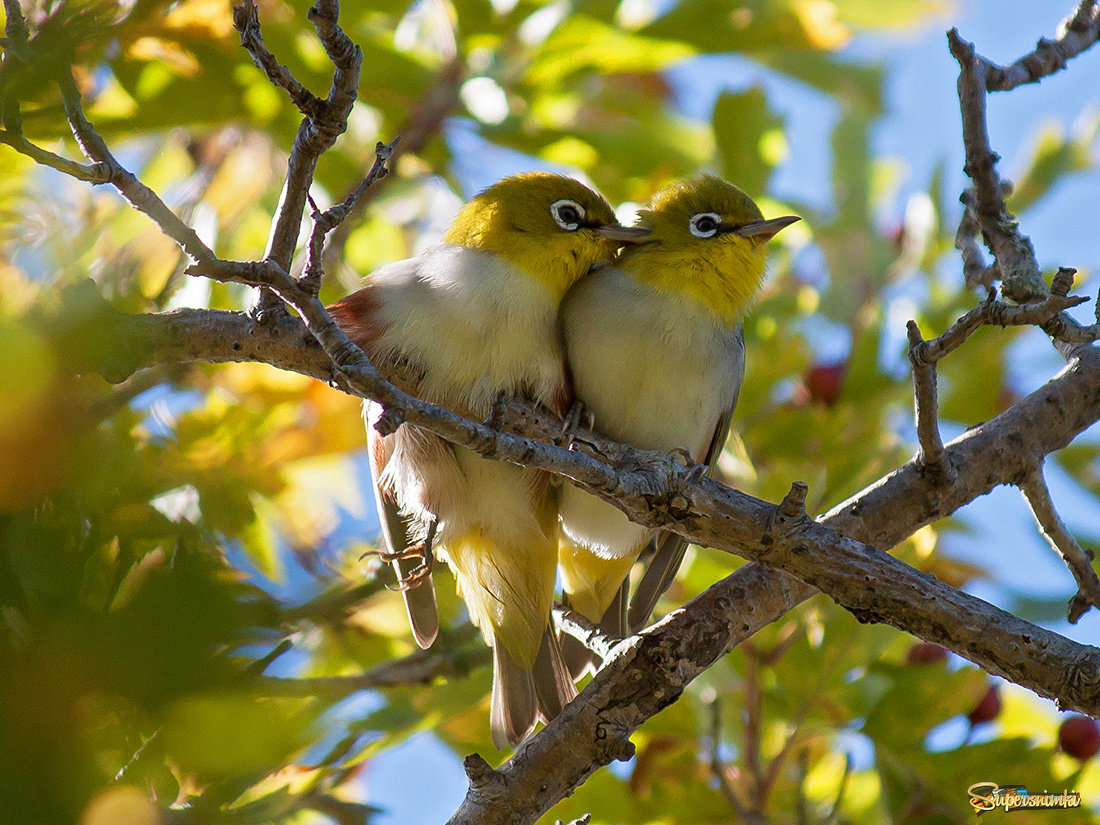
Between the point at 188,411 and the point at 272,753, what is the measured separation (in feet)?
6.44

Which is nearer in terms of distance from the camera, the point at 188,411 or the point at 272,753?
the point at 272,753

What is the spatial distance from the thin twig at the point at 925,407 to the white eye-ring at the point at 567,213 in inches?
61.4

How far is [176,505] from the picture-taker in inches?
41.1

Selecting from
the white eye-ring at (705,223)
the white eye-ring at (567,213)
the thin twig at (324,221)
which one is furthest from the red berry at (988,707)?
the thin twig at (324,221)

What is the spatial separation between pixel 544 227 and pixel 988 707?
2396mm

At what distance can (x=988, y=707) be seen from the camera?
353cm

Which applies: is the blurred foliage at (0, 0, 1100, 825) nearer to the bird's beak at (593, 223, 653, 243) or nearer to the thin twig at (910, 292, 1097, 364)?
the bird's beak at (593, 223, 653, 243)

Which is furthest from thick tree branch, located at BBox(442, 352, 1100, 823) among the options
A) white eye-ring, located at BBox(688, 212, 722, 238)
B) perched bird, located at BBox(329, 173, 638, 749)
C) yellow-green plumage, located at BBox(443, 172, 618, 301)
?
white eye-ring, located at BBox(688, 212, 722, 238)

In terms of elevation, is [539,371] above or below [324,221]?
above

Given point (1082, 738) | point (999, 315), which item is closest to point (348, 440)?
point (999, 315)

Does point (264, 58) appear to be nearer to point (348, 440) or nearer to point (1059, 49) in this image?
point (348, 440)

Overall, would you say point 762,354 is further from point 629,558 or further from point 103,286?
point 103,286

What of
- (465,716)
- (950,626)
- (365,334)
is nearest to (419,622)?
(465,716)

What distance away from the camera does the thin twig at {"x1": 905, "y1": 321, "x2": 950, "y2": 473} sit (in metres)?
2.39
